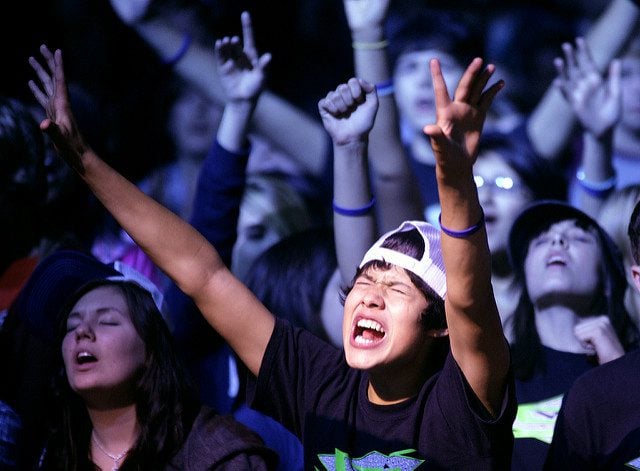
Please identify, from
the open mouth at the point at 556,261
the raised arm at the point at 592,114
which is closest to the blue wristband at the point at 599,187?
the raised arm at the point at 592,114

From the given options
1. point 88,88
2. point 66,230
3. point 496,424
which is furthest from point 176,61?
point 496,424

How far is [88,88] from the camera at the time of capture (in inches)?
159

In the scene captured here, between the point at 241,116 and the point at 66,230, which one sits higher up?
the point at 241,116

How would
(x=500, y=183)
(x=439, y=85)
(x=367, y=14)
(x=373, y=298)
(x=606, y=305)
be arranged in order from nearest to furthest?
(x=439, y=85) → (x=373, y=298) → (x=606, y=305) → (x=367, y=14) → (x=500, y=183)

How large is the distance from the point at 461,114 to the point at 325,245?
170 cm

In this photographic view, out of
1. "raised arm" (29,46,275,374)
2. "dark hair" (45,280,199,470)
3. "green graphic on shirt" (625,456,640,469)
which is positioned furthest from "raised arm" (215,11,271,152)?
"green graphic on shirt" (625,456,640,469)

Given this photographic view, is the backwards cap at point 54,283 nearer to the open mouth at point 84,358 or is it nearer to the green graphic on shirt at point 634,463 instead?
the open mouth at point 84,358

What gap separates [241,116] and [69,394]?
1020mm

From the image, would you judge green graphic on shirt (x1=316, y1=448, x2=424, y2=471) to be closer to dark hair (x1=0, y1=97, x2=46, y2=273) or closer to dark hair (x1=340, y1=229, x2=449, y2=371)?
dark hair (x1=340, y1=229, x2=449, y2=371)

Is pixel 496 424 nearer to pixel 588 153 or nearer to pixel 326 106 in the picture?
pixel 326 106

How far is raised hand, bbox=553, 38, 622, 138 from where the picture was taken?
3.57 m

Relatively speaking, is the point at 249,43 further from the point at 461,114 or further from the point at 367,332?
the point at 461,114

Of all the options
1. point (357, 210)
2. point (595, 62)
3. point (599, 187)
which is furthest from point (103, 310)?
point (595, 62)

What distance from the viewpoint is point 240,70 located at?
3.11m
